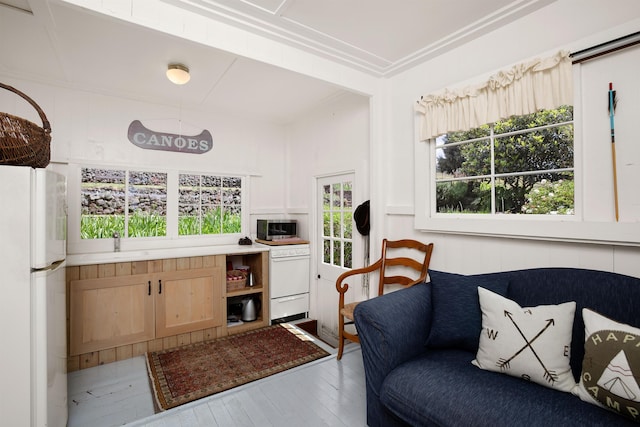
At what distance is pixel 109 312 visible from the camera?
285 centimetres

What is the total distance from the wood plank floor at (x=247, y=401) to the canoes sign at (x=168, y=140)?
2353 mm

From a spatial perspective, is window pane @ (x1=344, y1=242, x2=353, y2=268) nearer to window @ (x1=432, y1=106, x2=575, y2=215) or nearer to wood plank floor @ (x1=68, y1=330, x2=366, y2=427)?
wood plank floor @ (x1=68, y1=330, x2=366, y2=427)

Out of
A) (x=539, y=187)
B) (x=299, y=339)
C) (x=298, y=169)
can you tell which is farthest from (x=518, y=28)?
(x=299, y=339)

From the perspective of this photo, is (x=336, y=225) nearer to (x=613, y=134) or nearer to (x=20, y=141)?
(x=613, y=134)

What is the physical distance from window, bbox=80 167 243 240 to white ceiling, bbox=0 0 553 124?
0.95 m

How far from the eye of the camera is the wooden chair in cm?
257

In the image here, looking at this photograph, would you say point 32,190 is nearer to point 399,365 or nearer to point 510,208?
point 399,365

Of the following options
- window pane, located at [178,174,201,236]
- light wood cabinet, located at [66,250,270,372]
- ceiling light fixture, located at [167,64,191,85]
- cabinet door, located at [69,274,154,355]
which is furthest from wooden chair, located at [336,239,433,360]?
ceiling light fixture, located at [167,64,191,85]

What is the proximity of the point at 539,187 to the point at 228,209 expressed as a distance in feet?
11.1

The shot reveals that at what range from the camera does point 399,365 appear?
167 centimetres

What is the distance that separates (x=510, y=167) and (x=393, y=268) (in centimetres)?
126

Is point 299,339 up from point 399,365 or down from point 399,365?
down

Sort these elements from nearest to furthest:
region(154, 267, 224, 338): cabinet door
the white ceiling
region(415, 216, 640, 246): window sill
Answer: region(415, 216, 640, 246): window sill, the white ceiling, region(154, 267, 224, 338): cabinet door

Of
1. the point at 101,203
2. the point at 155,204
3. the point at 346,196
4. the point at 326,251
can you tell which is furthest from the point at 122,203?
the point at 346,196
